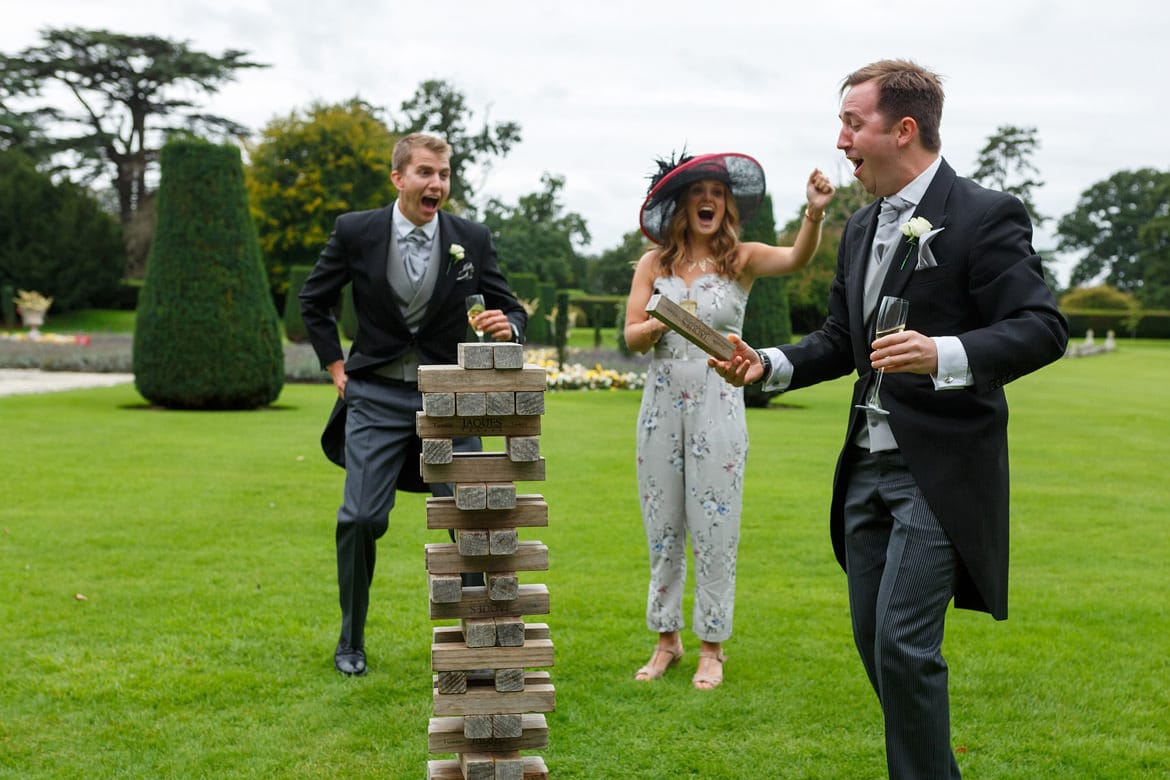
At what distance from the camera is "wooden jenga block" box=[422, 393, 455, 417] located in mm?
3686

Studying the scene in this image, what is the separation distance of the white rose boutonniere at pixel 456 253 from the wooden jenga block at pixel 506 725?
241cm

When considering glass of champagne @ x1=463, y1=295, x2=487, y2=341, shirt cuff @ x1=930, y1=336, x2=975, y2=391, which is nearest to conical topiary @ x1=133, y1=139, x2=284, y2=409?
glass of champagne @ x1=463, y1=295, x2=487, y2=341

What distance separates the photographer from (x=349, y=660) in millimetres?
5641

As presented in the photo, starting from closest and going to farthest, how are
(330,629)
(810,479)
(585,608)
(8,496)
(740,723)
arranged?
(740,723), (330,629), (585,608), (8,496), (810,479)

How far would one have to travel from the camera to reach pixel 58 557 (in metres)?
8.05

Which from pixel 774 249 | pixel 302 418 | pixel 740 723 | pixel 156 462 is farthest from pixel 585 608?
pixel 302 418

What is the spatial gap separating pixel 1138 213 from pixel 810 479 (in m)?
95.8

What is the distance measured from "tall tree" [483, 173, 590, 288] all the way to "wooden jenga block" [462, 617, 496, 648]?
140 feet

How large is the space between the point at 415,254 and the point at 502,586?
230 cm

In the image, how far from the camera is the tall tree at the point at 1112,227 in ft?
316

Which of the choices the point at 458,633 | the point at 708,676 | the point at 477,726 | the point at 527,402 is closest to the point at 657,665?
the point at 708,676

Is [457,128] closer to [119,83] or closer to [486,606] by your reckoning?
[119,83]

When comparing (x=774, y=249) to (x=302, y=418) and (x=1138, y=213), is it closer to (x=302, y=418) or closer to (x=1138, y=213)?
(x=302, y=418)

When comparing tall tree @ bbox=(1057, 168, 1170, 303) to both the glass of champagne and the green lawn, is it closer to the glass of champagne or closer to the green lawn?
the green lawn
